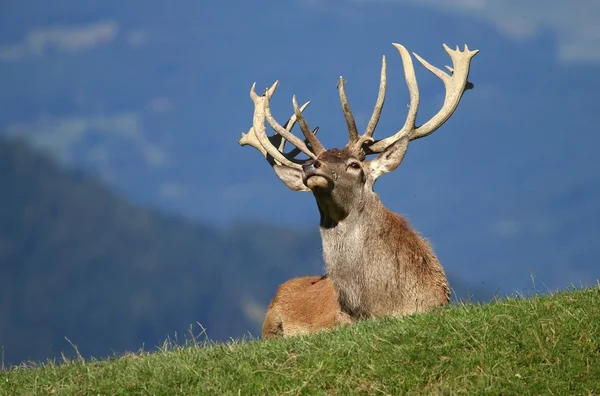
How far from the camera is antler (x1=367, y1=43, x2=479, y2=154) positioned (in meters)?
11.4

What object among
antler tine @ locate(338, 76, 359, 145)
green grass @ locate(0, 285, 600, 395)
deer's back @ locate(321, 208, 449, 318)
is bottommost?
green grass @ locate(0, 285, 600, 395)

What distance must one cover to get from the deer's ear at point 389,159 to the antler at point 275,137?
0.71 meters

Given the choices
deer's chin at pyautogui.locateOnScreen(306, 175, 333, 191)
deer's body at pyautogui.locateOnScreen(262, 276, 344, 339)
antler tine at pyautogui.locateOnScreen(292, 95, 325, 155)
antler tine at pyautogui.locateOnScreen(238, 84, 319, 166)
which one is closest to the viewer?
deer's chin at pyautogui.locateOnScreen(306, 175, 333, 191)

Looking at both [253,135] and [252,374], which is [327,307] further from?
[252,374]

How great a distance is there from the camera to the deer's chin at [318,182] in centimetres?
1005

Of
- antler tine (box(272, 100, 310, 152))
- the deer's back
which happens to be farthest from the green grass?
antler tine (box(272, 100, 310, 152))

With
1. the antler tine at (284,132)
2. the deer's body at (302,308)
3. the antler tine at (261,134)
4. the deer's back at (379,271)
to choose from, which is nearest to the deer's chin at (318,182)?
the deer's back at (379,271)

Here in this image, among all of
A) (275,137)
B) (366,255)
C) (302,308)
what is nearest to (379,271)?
(366,255)

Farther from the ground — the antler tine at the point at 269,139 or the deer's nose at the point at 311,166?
the antler tine at the point at 269,139

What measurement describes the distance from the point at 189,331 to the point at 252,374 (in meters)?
2.13

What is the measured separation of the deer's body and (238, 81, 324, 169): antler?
5.22ft

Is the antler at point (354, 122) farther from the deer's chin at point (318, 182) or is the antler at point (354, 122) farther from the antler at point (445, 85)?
the deer's chin at point (318, 182)

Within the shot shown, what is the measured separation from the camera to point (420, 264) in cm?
1059

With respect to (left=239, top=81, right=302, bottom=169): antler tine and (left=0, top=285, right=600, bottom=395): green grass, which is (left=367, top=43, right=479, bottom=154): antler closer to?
(left=239, top=81, right=302, bottom=169): antler tine
